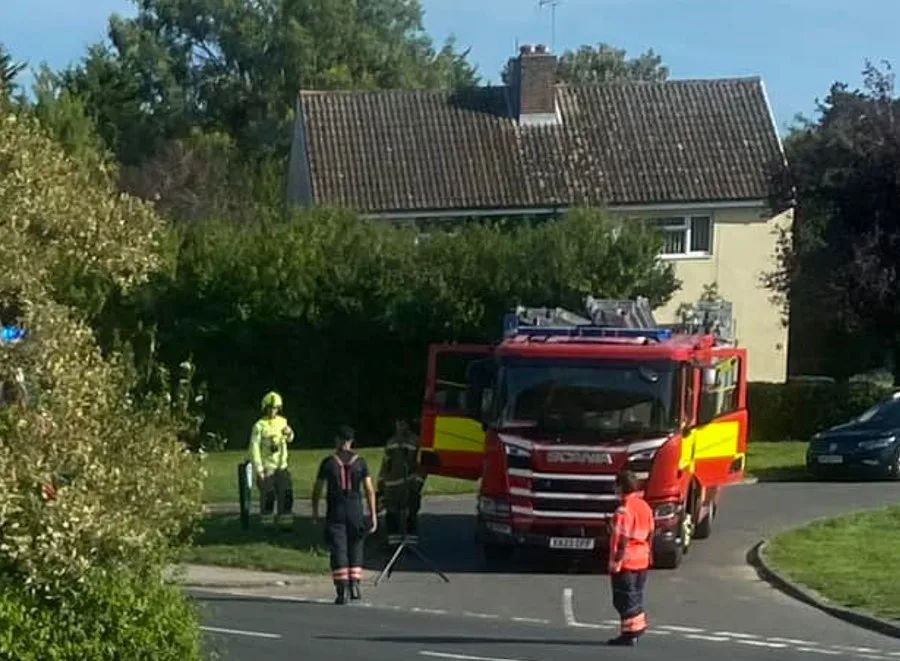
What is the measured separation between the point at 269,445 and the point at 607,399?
16.5ft

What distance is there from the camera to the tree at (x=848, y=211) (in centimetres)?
4116

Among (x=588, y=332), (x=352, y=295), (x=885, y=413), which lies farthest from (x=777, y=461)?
(x=588, y=332)

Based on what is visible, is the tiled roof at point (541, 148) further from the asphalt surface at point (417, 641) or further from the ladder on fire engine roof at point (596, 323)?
the asphalt surface at point (417, 641)

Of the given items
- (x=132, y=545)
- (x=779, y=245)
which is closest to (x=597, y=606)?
(x=132, y=545)

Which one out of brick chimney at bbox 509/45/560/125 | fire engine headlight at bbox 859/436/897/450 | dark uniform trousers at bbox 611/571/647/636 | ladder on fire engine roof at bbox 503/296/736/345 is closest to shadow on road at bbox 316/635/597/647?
dark uniform trousers at bbox 611/571/647/636

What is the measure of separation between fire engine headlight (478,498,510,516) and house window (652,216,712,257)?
1120 inches

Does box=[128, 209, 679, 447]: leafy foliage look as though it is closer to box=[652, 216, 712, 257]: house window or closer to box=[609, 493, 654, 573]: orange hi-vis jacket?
box=[652, 216, 712, 257]: house window

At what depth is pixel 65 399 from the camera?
10.5 metres

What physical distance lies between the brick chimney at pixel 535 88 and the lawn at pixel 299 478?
1466 cm

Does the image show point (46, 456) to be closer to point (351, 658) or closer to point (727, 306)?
point (351, 658)

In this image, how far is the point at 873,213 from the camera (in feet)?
137

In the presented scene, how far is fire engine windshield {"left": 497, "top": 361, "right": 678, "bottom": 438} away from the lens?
2400 centimetres

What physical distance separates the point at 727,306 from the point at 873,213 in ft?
42.2

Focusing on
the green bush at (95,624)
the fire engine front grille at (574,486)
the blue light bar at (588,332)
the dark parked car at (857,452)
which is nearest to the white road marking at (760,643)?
the fire engine front grille at (574,486)
